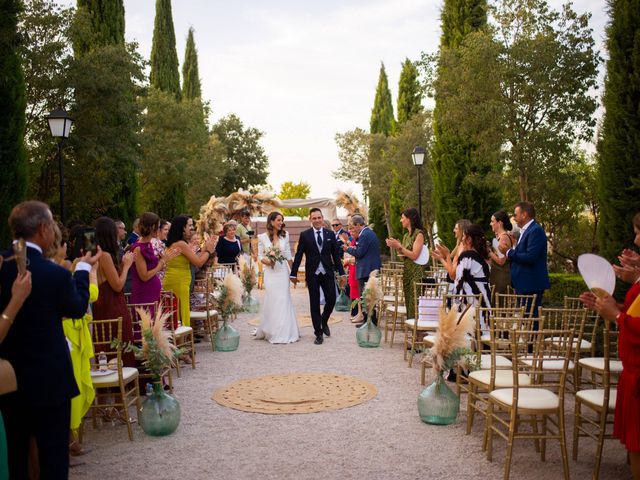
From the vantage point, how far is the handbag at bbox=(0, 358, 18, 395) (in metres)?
2.96

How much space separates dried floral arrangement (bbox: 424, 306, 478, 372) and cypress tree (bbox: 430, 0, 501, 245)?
10.9 m

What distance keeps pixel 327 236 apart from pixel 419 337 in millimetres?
2191

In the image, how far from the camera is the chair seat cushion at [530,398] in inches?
168

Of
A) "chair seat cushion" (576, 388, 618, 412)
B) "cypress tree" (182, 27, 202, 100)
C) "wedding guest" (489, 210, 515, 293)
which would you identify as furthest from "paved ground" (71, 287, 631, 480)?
"cypress tree" (182, 27, 202, 100)

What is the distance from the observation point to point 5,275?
3.16 meters

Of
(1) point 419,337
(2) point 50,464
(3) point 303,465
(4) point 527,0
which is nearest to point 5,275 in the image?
(2) point 50,464

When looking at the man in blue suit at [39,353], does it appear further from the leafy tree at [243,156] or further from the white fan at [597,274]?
the leafy tree at [243,156]

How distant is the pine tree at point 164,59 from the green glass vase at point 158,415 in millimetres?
24044

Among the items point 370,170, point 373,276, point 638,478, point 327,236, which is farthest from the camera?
point 370,170

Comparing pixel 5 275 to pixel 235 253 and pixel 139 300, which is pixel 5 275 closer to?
pixel 139 300

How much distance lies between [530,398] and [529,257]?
10.6 ft

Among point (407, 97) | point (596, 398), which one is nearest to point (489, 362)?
point (596, 398)

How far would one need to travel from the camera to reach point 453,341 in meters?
5.23

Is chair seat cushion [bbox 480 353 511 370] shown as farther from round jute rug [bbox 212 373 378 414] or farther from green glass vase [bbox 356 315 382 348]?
green glass vase [bbox 356 315 382 348]
